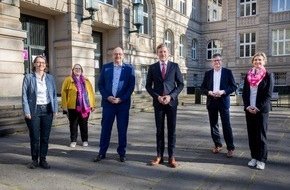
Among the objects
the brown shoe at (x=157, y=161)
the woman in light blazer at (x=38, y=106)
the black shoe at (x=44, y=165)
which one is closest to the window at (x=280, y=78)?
the brown shoe at (x=157, y=161)

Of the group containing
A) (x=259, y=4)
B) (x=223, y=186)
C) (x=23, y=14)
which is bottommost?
(x=223, y=186)

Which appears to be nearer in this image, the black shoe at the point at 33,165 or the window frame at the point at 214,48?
the black shoe at the point at 33,165

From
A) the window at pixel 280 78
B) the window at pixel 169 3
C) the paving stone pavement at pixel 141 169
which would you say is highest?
the window at pixel 169 3

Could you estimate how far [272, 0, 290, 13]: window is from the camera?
29.3 meters

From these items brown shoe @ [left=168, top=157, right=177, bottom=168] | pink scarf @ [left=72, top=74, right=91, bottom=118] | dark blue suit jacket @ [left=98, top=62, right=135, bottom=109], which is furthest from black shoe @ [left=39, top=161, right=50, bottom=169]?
brown shoe @ [left=168, top=157, right=177, bottom=168]

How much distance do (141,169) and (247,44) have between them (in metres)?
30.3

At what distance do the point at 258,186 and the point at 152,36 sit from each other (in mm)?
19215

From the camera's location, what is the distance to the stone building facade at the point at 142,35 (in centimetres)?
1184

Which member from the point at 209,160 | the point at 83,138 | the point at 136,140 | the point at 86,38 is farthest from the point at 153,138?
the point at 86,38

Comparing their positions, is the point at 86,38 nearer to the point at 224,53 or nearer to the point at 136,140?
the point at 136,140

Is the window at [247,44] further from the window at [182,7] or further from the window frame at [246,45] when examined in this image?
the window at [182,7]

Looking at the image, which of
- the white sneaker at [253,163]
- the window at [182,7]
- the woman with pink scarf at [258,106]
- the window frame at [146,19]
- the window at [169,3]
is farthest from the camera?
the window at [182,7]

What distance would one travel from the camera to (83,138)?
21.0ft

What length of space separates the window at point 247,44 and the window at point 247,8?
2331 mm
